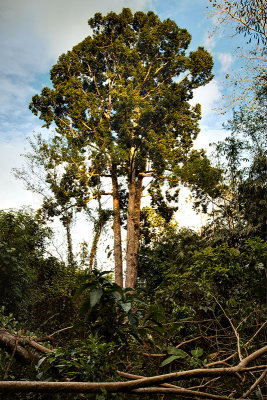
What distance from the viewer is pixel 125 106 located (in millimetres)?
8992

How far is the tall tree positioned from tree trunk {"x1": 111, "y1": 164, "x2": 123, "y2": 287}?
1.4 inches

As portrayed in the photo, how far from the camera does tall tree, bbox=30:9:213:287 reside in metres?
9.33

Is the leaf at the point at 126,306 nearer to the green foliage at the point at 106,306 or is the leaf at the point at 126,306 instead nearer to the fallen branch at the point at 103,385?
the green foliage at the point at 106,306

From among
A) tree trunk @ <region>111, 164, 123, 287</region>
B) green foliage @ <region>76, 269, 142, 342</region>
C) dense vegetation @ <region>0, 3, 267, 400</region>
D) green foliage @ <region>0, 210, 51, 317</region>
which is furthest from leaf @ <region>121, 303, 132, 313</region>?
tree trunk @ <region>111, 164, 123, 287</region>

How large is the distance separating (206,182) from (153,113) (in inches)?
119

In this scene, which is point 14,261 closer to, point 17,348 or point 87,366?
point 17,348

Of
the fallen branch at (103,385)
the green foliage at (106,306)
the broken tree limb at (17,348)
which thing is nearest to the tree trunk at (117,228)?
the broken tree limb at (17,348)

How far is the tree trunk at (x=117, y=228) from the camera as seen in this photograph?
343 inches

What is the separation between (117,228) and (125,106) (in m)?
4.18

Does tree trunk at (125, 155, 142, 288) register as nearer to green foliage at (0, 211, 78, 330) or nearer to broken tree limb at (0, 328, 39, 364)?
green foliage at (0, 211, 78, 330)

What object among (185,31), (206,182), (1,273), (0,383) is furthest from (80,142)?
(0,383)

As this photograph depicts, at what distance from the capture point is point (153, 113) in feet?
30.5

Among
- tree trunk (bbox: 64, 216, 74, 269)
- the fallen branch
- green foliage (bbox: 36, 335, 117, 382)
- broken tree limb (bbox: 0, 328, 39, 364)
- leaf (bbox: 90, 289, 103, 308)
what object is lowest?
broken tree limb (bbox: 0, 328, 39, 364)

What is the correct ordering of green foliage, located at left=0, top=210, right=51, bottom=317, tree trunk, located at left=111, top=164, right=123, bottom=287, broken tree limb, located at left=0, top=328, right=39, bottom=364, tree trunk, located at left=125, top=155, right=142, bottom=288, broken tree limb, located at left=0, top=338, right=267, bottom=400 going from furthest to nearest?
tree trunk, located at left=111, top=164, right=123, bottom=287 → tree trunk, located at left=125, top=155, right=142, bottom=288 → green foliage, located at left=0, top=210, right=51, bottom=317 → broken tree limb, located at left=0, top=328, right=39, bottom=364 → broken tree limb, located at left=0, top=338, right=267, bottom=400
